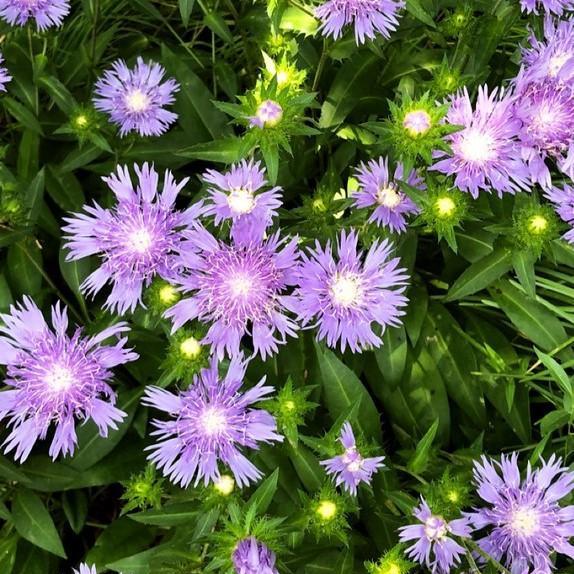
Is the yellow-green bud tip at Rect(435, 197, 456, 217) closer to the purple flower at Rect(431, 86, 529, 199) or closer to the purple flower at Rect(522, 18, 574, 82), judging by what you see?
the purple flower at Rect(431, 86, 529, 199)

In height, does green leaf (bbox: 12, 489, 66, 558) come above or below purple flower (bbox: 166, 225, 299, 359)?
below

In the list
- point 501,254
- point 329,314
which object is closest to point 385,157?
point 501,254

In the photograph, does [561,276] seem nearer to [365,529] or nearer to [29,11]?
[365,529]

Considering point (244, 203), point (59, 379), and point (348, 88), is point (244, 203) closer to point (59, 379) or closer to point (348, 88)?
point (59, 379)

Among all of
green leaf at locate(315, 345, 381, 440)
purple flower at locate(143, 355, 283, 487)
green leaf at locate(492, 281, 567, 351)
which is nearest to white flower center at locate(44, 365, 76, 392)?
purple flower at locate(143, 355, 283, 487)

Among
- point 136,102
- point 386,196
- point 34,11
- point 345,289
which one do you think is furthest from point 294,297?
point 34,11

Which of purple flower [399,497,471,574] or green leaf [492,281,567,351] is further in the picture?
green leaf [492,281,567,351]

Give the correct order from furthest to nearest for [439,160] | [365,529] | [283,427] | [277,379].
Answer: [365,529], [277,379], [439,160], [283,427]
